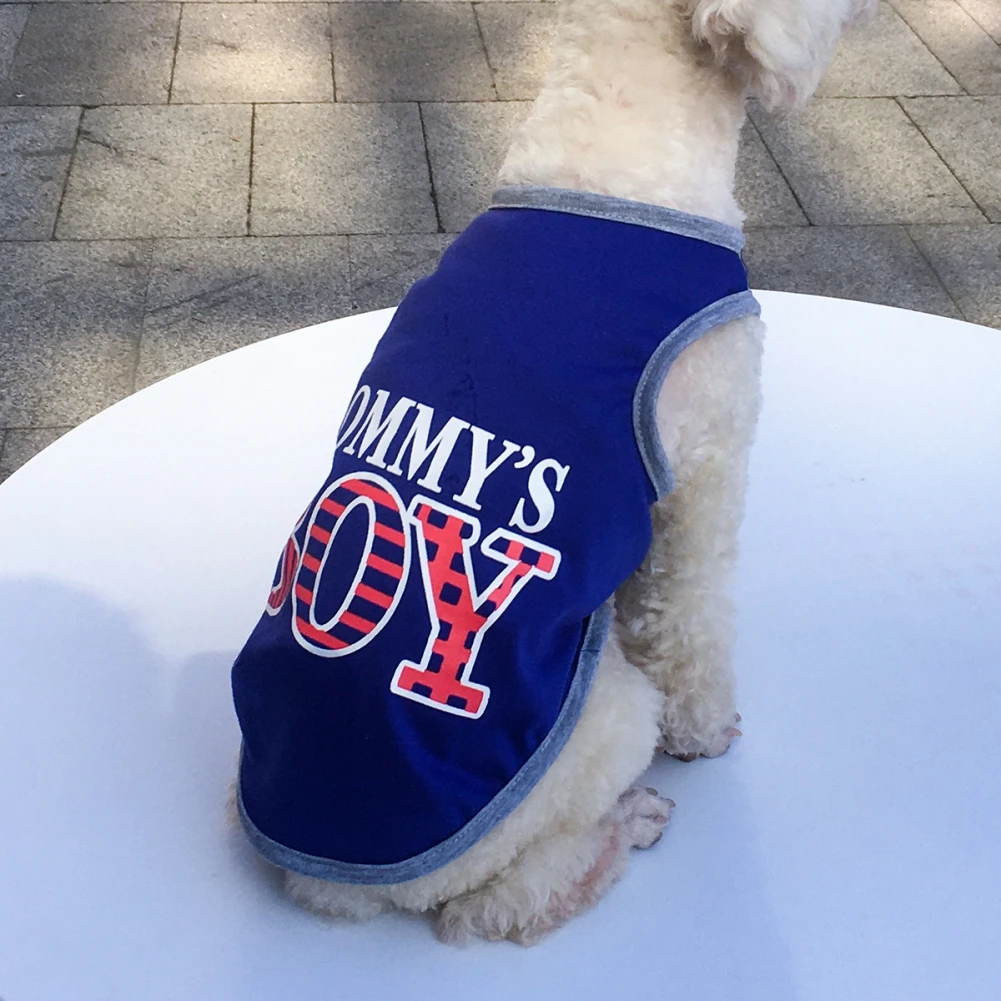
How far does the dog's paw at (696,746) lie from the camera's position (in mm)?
1057

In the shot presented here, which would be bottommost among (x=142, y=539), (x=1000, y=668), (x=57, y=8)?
(x=57, y=8)

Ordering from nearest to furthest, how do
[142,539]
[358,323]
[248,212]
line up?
[142,539], [358,323], [248,212]

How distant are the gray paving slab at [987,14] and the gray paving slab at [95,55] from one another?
2.33m

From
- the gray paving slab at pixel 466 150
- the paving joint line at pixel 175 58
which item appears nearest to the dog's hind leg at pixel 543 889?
the gray paving slab at pixel 466 150

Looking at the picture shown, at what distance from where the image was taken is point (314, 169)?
284 cm

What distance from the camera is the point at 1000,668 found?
1138 millimetres

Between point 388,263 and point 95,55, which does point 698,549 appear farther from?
point 95,55

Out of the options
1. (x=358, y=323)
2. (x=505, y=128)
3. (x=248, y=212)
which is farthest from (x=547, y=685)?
(x=505, y=128)

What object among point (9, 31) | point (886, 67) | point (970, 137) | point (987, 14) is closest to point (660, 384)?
point (970, 137)

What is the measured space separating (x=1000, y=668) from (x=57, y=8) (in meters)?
3.29

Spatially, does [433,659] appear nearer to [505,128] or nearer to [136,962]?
[136,962]

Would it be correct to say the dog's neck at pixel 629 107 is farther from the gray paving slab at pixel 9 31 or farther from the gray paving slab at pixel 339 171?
the gray paving slab at pixel 9 31

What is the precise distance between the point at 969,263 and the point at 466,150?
3.97 feet

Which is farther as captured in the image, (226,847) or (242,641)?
(242,641)
